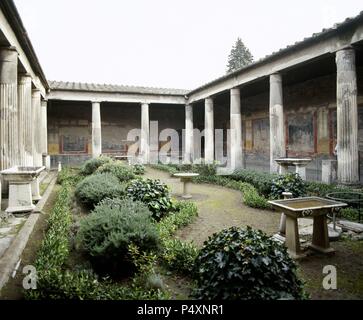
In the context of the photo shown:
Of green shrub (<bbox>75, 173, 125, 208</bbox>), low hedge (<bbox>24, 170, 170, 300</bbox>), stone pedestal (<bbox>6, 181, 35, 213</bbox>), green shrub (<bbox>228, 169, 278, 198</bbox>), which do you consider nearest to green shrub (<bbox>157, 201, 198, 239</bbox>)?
green shrub (<bbox>75, 173, 125, 208</bbox>)

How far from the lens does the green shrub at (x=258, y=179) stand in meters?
8.99

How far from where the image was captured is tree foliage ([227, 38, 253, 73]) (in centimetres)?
3381

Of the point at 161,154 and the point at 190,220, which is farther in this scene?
the point at 161,154

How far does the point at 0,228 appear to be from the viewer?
5.34 metres

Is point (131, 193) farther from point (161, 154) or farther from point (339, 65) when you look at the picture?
point (161, 154)

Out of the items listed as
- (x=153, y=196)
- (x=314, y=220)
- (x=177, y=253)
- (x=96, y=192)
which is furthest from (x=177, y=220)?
(x=314, y=220)

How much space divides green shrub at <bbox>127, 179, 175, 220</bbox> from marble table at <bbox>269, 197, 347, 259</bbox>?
2807 mm

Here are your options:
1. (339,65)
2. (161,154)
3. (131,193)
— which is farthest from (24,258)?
(161,154)

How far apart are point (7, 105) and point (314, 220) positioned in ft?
25.2

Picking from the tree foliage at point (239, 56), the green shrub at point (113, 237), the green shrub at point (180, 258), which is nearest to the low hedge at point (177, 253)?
the green shrub at point (180, 258)

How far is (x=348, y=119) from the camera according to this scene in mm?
8141

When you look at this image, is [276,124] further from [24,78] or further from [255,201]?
[24,78]

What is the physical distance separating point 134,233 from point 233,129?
1065 cm

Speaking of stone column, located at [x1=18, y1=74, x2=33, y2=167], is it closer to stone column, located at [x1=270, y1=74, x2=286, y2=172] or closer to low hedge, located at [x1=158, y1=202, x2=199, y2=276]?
low hedge, located at [x1=158, y1=202, x2=199, y2=276]
